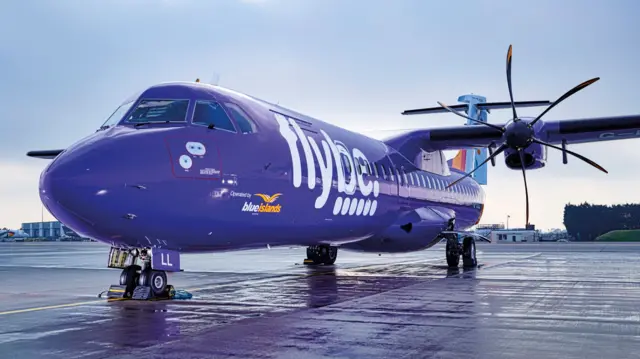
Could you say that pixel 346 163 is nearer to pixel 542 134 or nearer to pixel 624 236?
pixel 542 134

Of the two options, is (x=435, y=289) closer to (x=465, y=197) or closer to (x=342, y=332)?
(x=342, y=332)

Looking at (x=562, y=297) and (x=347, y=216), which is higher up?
(x=347, y=216)

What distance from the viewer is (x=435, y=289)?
13.0 m

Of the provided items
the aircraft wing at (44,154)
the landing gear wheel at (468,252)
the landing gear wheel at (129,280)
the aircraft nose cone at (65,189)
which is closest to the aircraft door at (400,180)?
the landing gear wheel at (468,252)

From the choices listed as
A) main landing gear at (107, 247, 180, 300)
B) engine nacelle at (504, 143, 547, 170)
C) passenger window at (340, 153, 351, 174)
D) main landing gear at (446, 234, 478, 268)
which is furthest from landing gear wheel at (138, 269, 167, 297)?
main landing gear at (446, 234, 478, 268)

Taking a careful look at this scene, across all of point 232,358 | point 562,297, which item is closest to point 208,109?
point 232,358

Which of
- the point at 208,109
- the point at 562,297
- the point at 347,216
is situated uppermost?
the point at 208,109

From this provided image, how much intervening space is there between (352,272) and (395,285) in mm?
4622

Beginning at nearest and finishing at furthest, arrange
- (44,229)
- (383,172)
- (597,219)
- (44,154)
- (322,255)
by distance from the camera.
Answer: (383,172) < (44,154) < (322,255) < (597,219) < (44,229)

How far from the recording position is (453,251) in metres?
19.8

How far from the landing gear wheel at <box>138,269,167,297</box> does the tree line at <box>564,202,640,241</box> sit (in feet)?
398

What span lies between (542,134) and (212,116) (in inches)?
438

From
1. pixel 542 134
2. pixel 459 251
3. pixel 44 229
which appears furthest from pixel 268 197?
pixel 44 229

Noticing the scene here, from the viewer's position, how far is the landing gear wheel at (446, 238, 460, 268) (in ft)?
64.6
